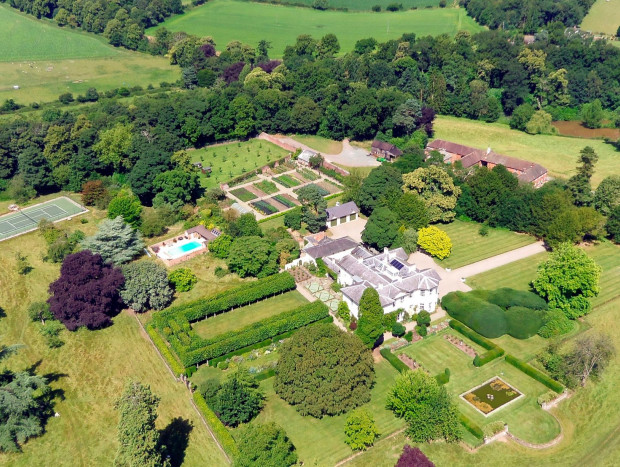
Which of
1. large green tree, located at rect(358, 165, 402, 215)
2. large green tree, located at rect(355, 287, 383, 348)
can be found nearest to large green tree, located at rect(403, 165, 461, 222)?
large green tree, located at rect(358, 165, 402, 215)

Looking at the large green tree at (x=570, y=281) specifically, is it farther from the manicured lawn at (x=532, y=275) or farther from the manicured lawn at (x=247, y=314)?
the manicured lawn at (x=247, y=314)

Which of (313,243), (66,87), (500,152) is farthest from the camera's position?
(66,87)

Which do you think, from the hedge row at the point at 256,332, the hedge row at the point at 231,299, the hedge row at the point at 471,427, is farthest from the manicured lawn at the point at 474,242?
the hedge row at the point at 471,427

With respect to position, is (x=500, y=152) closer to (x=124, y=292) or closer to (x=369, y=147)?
(x=369, y=147)

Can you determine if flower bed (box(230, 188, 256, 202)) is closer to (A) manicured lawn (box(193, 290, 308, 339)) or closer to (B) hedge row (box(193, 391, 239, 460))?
(A) manicured lawn (box(193, 290, 308, 339))

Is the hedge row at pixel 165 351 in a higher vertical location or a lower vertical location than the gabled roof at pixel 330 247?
lower

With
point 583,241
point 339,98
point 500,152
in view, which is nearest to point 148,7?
point 339,98

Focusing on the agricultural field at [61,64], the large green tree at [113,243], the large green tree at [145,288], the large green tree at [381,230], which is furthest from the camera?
the agricultural field at [61,64]
